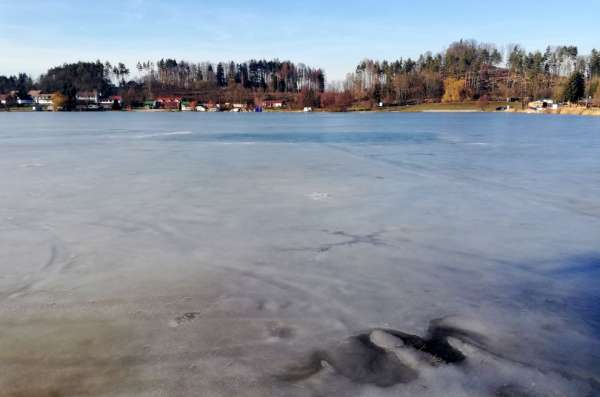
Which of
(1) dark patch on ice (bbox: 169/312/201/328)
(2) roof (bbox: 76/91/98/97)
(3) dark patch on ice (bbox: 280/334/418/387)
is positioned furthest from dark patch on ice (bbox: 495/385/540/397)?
(2) roof (bbox: 76/91/98/97)

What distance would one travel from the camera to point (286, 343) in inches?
128

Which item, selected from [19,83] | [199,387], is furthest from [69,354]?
[19,83]

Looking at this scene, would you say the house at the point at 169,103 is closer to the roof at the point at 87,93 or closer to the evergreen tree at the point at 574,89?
the roof at the point at 87,93

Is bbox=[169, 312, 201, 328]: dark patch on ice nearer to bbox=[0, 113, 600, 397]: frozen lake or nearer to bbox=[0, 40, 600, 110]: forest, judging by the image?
bbox=[0, 113, 600, 397]: frozen lake

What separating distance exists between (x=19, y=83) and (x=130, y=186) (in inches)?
5936

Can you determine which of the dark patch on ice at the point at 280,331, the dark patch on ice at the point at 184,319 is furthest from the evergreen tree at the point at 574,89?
the dark patch on ice at the point at 184,319

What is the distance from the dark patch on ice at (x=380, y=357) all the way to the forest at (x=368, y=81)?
74.3m

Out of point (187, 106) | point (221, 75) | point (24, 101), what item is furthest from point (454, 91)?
point (24, 101)

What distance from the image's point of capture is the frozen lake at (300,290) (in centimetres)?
287

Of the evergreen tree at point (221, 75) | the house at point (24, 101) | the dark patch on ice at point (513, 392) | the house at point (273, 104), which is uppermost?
the evergreen tree at point (221, 75)

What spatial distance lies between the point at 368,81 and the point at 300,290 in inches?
4639

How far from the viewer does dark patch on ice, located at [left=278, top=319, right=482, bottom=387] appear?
2.86 meters

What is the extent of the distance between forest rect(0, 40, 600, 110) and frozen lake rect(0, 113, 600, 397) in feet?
233

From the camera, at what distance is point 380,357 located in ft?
10.0
